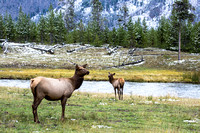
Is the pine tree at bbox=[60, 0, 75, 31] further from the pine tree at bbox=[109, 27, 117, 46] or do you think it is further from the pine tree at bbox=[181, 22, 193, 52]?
the pine tree at bbox=[181, 22, 193, 52]

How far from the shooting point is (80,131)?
8453 mm

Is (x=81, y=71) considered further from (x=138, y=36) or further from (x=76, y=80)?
(x=138, y=36)

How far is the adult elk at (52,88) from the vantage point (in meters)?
9.50

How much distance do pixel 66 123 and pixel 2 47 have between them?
291 ft

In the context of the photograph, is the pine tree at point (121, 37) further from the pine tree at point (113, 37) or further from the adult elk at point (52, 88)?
the adult elk at point (52, 88)

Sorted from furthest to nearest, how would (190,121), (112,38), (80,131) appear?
(112,38) < (190,121) < (80,131)

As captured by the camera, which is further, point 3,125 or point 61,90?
point 61,90

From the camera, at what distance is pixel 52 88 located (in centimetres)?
987

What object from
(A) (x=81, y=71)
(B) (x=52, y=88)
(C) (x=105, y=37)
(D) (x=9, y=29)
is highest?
(D) (x=9, y=29)

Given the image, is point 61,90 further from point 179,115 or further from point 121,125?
point 179,115

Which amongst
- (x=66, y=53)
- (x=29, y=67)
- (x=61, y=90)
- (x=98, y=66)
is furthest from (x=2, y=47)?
(x=61, y=90)

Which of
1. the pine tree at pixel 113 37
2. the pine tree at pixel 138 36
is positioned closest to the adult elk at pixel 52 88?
the pine tree at pixel 138 36

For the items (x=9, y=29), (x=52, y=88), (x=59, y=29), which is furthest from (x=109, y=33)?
(x=52, y=88)

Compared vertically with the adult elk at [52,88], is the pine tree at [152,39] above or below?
above
